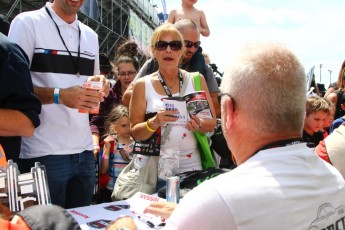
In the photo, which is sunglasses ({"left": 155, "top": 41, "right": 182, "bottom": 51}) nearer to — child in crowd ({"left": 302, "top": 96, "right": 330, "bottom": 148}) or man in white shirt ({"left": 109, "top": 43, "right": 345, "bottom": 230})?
man in white shirt ({"left": 109, "top": 43, "right": 345, "bottom": 230})

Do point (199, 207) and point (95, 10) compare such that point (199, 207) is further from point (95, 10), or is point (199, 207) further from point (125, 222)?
point (95, 10)

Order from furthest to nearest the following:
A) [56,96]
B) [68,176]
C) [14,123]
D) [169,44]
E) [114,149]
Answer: [114,149] < [169,44] < [68,176] < [56,96] < [14,123]

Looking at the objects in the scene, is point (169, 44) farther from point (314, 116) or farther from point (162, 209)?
point (314, 116)

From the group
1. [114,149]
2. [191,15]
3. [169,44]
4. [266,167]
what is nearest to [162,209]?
[266,167]

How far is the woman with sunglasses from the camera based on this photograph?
8.51ft

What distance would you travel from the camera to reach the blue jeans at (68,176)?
232cm

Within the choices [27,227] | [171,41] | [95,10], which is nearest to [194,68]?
[171,41]

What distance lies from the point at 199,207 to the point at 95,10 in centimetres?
1510

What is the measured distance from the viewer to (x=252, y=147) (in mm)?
1279

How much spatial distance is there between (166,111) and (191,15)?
274 centimetres

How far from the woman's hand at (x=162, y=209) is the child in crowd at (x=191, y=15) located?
133 inches

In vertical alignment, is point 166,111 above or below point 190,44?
below

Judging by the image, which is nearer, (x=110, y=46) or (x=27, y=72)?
(x=27, y=72)

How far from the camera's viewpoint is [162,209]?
1.74m
